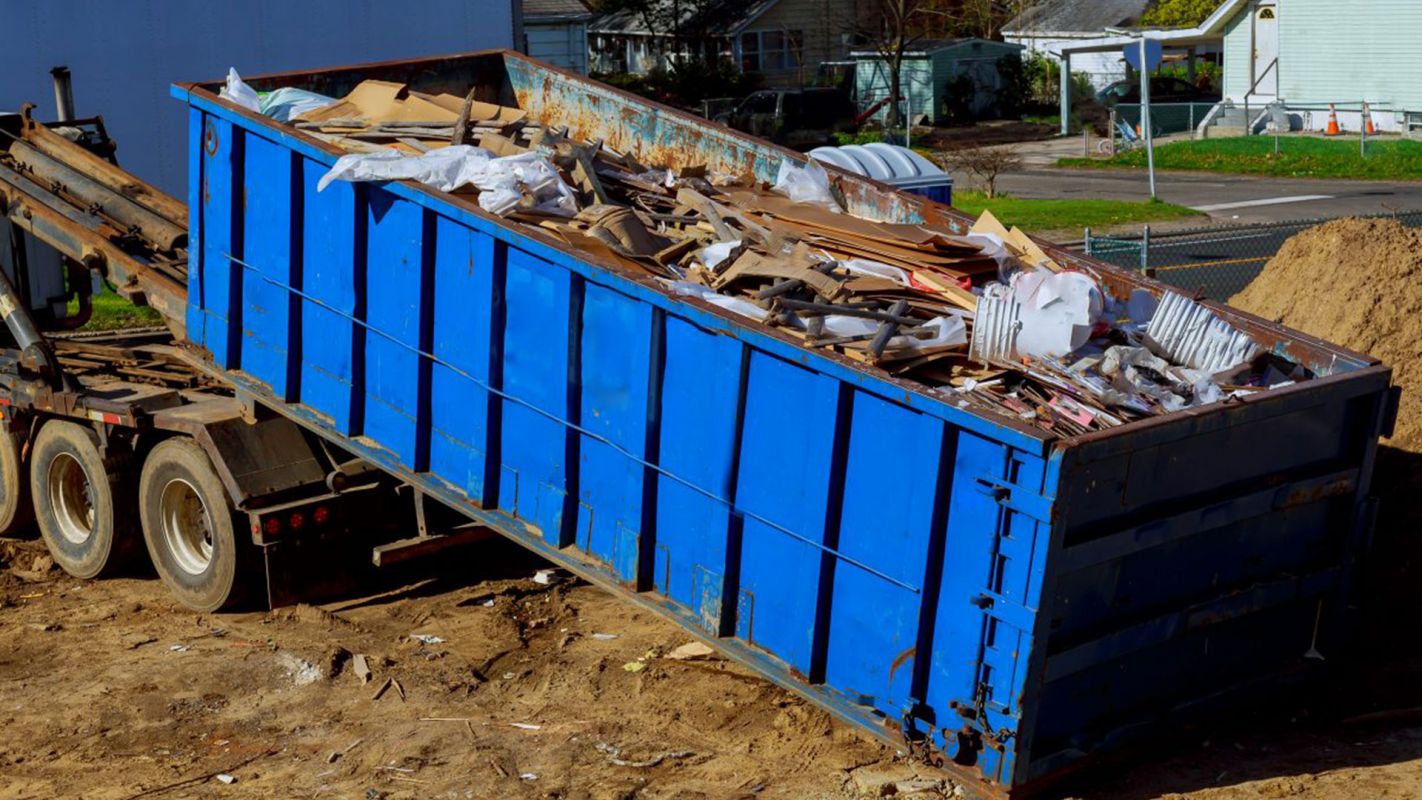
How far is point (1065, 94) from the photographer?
44062mm

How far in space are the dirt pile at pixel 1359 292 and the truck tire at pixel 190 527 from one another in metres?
6.77

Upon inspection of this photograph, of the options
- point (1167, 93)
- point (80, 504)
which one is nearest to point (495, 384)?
point (80, 504)

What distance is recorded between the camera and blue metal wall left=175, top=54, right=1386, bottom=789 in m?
6.29

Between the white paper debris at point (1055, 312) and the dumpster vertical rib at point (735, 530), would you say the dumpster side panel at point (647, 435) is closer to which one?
the dumpster vertical rib at point (735, 530)

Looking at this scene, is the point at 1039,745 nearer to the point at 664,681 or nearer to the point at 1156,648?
the point at 1156,648

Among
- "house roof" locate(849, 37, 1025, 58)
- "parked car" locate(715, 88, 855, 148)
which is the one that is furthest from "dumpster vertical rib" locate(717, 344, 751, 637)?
"house roof" locate(849, 37, 1025, 58)

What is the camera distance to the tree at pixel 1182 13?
57844mm

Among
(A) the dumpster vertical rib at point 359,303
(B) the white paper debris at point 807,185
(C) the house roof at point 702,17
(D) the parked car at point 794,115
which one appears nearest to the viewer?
(A) the dumpster vertical rib at point 359,303

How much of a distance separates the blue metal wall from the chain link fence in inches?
402

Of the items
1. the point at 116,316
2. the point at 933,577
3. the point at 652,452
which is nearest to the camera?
the point at 933,577

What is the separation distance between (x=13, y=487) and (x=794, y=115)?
35.0 metres

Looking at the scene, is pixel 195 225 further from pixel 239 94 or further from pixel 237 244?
pixel 239 94

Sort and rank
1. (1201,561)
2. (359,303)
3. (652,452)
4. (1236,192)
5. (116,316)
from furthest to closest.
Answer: (1236,192), (116,316), (359,303), (652,452), (1201,561)

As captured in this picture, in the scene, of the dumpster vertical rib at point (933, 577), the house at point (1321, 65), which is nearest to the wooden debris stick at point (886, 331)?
the dumpster vertical rib at point (933, 577)
